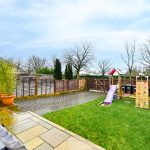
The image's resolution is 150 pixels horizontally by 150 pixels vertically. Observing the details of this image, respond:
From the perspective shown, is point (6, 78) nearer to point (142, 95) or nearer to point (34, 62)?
point (142, 95)

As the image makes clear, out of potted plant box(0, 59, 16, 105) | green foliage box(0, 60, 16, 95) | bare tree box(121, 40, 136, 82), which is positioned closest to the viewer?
potted plant box(0, 59, 16, 105)

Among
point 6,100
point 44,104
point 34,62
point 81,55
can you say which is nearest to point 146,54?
point 81,55

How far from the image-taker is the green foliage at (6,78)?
414 inches

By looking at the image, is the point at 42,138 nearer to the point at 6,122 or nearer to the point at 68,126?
the point at 68,126

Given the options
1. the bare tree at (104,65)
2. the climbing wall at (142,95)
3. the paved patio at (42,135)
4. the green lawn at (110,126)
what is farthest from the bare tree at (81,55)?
the paved patio at (42,135)

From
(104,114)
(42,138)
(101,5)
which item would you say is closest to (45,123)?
(42,138)

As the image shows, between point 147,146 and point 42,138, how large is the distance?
2948mm

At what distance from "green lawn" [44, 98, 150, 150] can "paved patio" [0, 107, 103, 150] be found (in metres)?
0.38

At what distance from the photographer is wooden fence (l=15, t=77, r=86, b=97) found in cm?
1418

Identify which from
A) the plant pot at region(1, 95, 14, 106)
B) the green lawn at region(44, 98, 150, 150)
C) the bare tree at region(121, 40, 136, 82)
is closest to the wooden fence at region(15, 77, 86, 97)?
the plant pot at region(1, 95, 14, 106)

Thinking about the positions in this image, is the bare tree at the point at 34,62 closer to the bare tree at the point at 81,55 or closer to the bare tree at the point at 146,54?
the bare tree at the point at 81,55

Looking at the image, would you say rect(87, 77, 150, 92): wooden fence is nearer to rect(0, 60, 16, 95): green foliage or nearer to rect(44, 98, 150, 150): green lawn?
rect(44, 98, 150, 150): green lawn

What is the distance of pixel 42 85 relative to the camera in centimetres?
1802

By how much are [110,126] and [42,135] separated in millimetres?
2320
